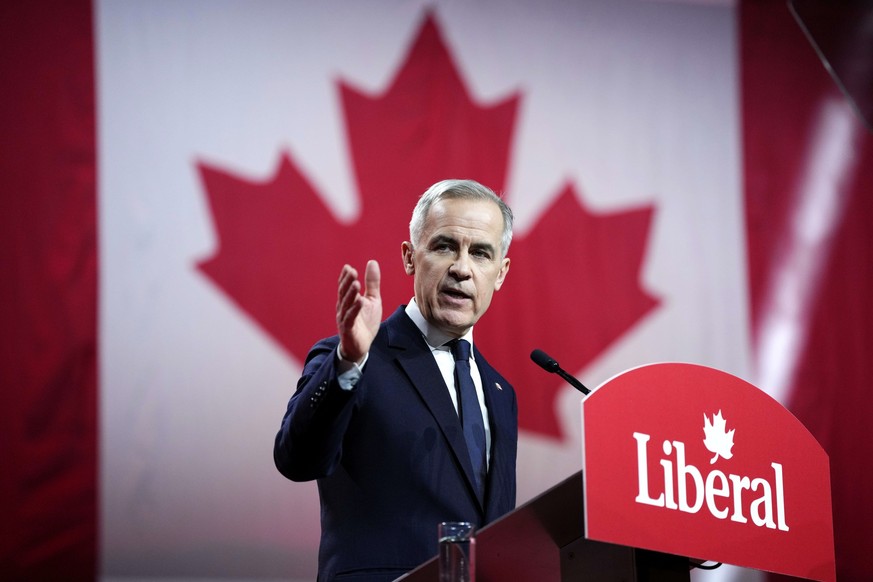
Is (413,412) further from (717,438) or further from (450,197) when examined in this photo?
(717,438)

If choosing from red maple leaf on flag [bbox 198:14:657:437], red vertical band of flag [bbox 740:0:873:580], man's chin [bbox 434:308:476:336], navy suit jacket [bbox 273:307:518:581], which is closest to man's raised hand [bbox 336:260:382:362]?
navy suit jacket [bbox 273:307:518:581]

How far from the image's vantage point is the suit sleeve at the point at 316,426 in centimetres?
150

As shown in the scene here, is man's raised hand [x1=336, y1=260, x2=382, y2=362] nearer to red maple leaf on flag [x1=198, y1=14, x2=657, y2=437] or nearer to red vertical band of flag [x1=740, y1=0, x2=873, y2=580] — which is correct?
red maple leaf on flag [x1=198, y1=14, x2=657, y2=437]

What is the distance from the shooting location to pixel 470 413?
1862 mm

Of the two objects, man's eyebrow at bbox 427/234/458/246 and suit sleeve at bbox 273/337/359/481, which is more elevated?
man's eyebrow at bbox 427/234/458/246

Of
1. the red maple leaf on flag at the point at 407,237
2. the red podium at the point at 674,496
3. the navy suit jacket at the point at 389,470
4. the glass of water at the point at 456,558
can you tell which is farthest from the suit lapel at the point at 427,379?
the red maple leaf on flag at the point at 407,237

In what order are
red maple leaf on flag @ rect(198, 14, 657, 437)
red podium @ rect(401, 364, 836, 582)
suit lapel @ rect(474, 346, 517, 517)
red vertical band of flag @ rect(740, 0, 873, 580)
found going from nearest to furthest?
red podium @ rect(401, 364, 836, 582), suit lapel @ rect(474, 346, 517, 517), red maple leaf on flag @ rect(198, 14, 657, 437), red vertical band of flag @ rect(740, 0, 873, 580)

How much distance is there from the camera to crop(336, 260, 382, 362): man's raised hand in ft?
4.60

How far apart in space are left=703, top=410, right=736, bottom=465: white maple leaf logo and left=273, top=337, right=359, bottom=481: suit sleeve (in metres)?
0.56

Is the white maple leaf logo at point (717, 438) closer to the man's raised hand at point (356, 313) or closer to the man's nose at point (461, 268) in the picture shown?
the man's raised hand at point (356, 313)

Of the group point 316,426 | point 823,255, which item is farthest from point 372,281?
point 823,255

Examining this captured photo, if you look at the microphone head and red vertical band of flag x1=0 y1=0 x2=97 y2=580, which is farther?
red vertical band of flag x1=0 y1=0 x2=97 y2=580

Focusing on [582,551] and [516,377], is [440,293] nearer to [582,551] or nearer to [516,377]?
[582,551]

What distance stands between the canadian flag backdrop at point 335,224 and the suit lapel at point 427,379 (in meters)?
1.52
